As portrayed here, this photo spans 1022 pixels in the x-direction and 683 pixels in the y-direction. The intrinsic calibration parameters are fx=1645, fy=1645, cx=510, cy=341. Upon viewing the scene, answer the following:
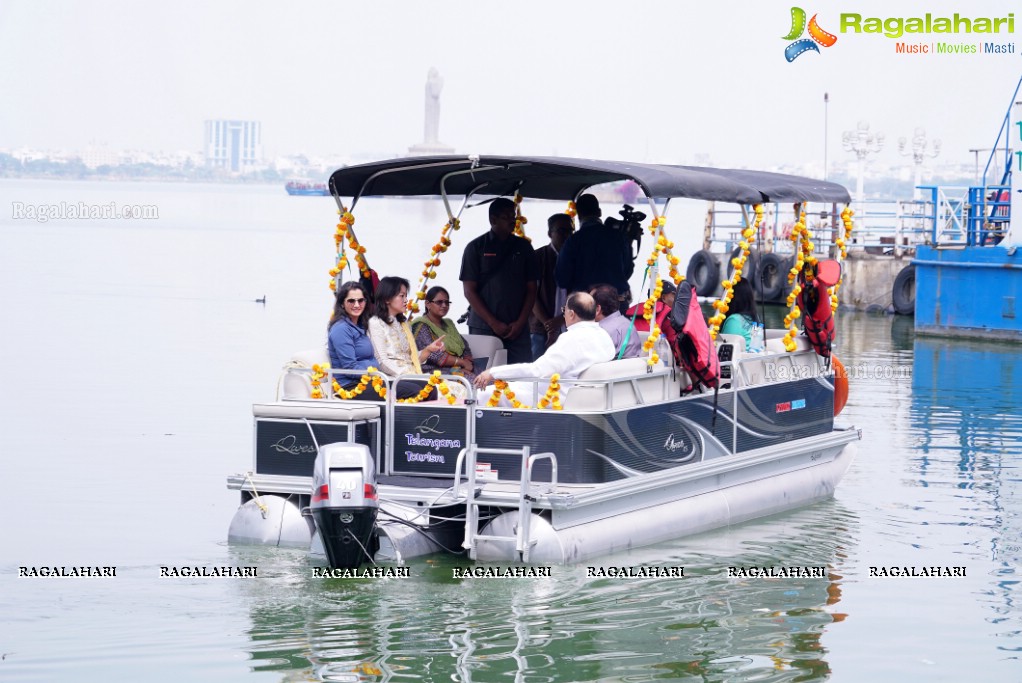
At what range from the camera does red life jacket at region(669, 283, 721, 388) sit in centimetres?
1057

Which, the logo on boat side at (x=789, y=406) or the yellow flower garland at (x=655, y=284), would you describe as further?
the logo on boat side at (x=789, y=406)

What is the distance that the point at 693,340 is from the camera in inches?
422

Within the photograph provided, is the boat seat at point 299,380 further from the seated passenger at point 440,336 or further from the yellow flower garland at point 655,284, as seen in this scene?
the yellow flower garland at point 655,284

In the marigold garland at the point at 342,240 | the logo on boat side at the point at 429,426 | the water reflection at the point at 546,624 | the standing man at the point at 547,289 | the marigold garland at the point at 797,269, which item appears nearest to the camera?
the water reflection at the point at 546,624

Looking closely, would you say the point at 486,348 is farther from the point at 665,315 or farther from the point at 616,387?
the point at 616,387

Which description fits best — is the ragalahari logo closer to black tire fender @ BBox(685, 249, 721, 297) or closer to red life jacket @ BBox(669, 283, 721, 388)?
black tire fender @ BBox(685, 249, 721, 297)

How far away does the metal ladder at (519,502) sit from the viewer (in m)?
9.44

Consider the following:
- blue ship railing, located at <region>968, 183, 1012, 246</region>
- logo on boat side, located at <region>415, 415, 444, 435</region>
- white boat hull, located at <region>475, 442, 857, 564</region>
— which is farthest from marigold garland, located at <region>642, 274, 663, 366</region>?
blue ship railing, located at <region>968, 183, 1012, 246</region>

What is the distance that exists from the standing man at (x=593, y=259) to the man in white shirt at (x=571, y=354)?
1635mm

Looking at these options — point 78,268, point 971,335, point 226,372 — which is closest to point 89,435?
point 226,372

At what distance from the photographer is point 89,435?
613 inches

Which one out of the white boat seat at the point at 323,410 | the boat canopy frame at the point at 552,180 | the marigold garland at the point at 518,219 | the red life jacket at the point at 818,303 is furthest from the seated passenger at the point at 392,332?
the red life jacket at the point at 818,303

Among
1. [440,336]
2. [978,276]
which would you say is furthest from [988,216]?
[440,336]

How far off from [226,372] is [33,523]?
996 centimetres
